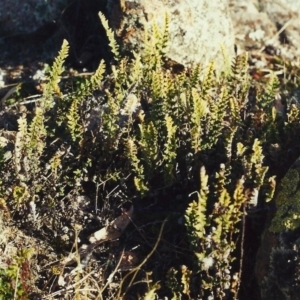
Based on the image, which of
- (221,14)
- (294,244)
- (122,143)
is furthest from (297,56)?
(294,244)

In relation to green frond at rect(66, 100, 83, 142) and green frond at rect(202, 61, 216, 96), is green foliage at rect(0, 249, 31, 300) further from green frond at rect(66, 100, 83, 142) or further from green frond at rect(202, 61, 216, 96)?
green frond at rect(202, 61, 216, 96)

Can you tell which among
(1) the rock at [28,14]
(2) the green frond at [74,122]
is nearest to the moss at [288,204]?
(2) the green frond at [74,122]

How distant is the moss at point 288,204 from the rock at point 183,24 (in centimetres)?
143

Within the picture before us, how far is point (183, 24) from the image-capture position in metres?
4.30

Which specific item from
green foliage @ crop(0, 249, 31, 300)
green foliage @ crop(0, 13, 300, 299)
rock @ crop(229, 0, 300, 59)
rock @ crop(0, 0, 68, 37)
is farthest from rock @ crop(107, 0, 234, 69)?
green foliage @ crop(0, 249, 31, 300)

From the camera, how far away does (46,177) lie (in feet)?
11.8

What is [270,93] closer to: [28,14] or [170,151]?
[170,151]

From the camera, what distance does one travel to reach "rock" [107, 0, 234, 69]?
13.8 feet

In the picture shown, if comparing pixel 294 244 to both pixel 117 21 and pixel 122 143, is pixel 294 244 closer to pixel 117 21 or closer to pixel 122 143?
pixel 122 143

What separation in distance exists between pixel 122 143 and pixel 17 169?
71cm

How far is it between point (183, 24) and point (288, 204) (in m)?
1.78

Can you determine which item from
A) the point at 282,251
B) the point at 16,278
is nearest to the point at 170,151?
the point at 282,251

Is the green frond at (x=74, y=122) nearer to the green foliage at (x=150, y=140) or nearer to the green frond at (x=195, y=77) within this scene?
the green foliage at (x=150, y=140)

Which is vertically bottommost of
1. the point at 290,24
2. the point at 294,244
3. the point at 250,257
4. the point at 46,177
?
the point at 250,257
